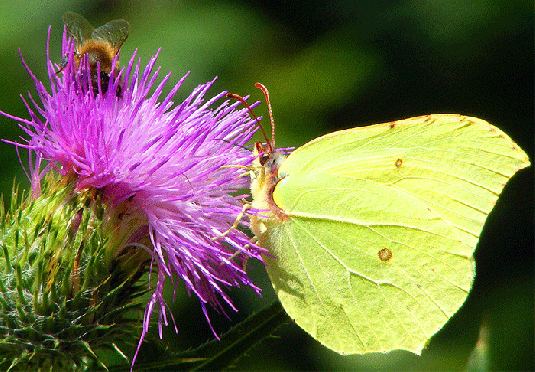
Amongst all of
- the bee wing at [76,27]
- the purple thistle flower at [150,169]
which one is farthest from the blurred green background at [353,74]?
the purple thistle flower at [150,169]

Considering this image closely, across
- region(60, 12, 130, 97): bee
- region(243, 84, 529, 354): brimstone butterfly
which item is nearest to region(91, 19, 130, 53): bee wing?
region(60, 12, 130, 97): bee

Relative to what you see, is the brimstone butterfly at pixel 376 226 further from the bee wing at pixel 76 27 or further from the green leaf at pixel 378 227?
the bee wing at pixel 76 27

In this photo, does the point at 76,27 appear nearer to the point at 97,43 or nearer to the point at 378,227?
the point at 97,43

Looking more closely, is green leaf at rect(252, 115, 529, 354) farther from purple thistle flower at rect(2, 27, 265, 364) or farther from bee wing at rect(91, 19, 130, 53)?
bee wing at rect(91, 19, 130, 53)

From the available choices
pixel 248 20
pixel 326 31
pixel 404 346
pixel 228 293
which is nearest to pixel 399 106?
pixel 326 31

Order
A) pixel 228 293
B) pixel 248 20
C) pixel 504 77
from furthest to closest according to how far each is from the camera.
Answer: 1. pixel 504 77
2. pixel 248 20
3. pixel 228 293

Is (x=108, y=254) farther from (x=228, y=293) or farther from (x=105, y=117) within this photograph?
(x=228, y=293)

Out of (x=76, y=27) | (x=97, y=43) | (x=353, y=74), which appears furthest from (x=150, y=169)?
(x=353, y=74)
